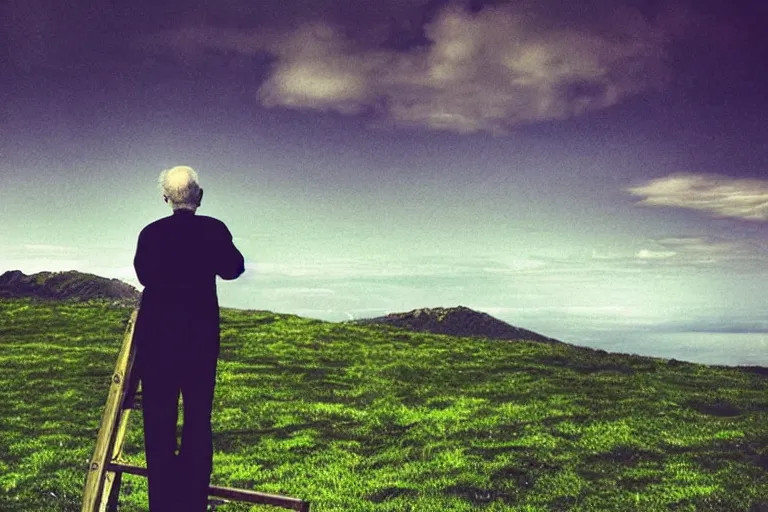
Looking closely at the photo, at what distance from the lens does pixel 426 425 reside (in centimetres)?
2409

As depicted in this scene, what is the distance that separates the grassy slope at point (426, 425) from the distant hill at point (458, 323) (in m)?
17.4

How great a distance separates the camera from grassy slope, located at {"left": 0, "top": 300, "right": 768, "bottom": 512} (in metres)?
16.7

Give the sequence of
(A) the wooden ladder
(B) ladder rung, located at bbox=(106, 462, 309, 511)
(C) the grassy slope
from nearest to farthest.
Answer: (B) ladder rung, located at bbox=(106, 462, 309, 511) → (A) the wooden ladder → (C) the grassy slope

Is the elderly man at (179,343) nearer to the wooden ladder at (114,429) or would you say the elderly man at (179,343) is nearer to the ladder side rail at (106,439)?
the wooden ladder at (114,429)

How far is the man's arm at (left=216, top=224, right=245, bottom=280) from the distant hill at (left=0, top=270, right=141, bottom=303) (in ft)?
215

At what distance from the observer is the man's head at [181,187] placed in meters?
9.36

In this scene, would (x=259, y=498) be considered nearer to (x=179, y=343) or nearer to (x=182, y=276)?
(x=179, y=343)

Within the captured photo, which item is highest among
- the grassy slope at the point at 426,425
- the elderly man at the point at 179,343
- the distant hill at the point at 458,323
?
the distant hill at the point at 458,323

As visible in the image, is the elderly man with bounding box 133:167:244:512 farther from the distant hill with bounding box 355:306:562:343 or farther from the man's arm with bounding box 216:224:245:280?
the distant hill with bounding box 355:306:562:343

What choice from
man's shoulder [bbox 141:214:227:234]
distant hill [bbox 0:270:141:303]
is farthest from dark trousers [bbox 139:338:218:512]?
distant hill [bbox 0:270:141:303]

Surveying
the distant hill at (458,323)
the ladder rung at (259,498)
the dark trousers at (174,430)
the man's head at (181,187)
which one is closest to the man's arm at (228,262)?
the man's head at (181,187)

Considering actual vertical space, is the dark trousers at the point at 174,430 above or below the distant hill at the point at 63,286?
below

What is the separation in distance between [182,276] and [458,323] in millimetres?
54166

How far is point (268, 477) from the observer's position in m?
18.0
